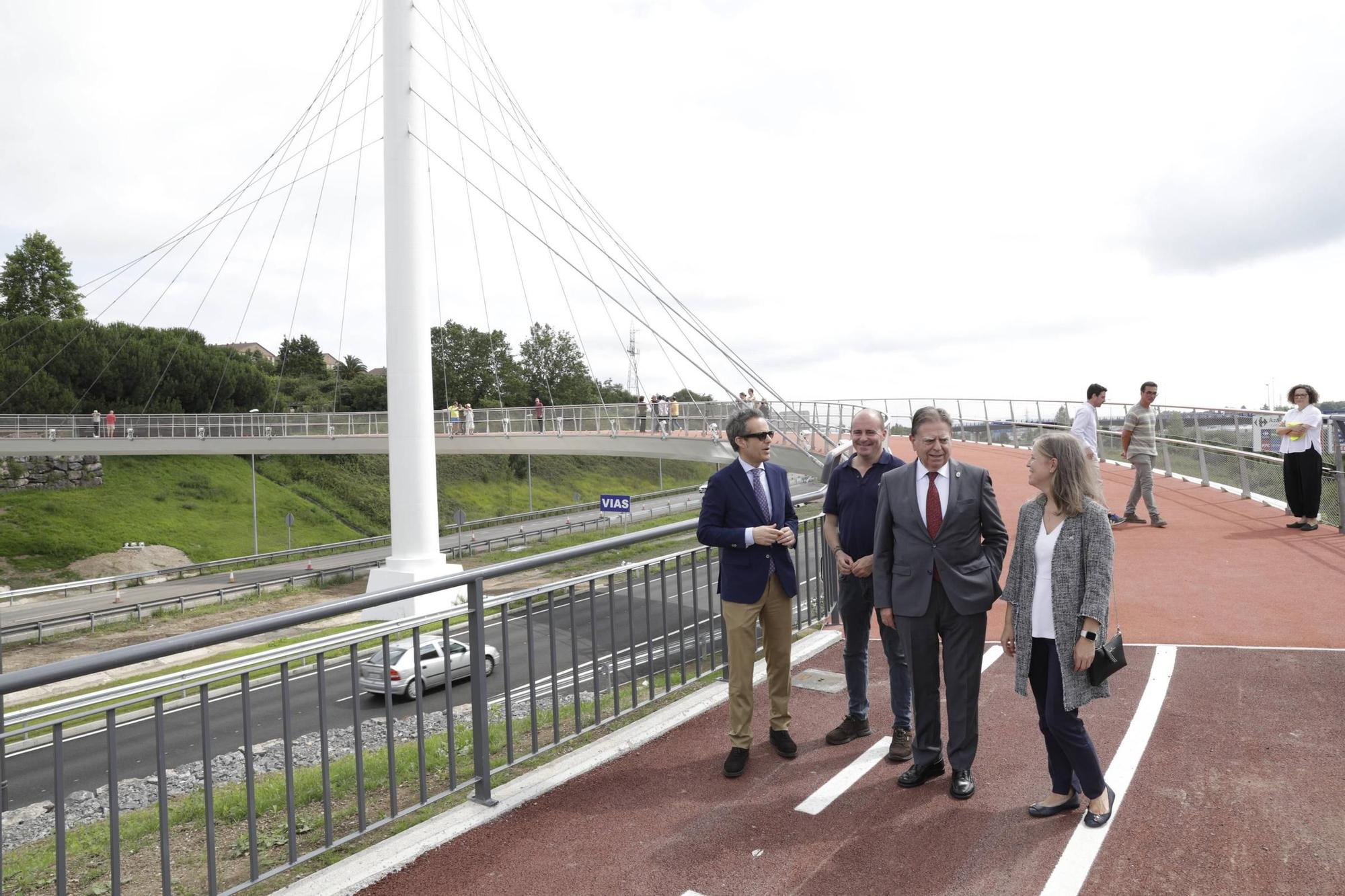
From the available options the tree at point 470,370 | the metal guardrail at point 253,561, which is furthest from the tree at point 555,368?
the metal guardrail at point 253,561

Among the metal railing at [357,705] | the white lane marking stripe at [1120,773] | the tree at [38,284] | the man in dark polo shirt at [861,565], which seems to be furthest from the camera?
the tree at [38,284]

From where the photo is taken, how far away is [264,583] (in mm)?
30766

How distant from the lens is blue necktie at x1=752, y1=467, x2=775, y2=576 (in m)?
4.31

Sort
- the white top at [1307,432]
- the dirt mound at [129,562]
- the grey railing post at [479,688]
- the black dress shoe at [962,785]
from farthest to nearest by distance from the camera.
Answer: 1. the dirt mound at [129,562]
2. the white top at [1307,432]
3. the grey railing post at [479,688]
4. the black dress shoe at [962,785]

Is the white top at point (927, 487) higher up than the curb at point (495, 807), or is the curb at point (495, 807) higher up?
the white top at point (927, 487)

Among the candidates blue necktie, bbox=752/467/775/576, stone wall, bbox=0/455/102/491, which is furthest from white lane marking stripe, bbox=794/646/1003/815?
stone wall, bbox=0/455/102/491

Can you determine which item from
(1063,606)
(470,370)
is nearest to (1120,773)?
(1063,606)

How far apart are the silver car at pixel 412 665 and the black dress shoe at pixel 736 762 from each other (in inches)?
47.3

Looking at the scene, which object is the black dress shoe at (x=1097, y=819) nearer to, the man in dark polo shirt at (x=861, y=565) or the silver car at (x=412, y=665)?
the man in dark polo shirt at (x=861, y=565)

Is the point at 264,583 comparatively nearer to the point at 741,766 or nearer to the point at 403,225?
the point at 403,225

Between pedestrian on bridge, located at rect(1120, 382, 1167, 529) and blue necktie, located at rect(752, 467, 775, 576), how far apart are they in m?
7.76

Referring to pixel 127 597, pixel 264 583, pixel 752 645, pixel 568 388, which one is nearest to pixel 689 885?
pixel 752 645

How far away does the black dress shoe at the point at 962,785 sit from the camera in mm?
3723

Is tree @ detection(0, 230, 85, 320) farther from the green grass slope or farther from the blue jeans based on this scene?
the blue jeans
